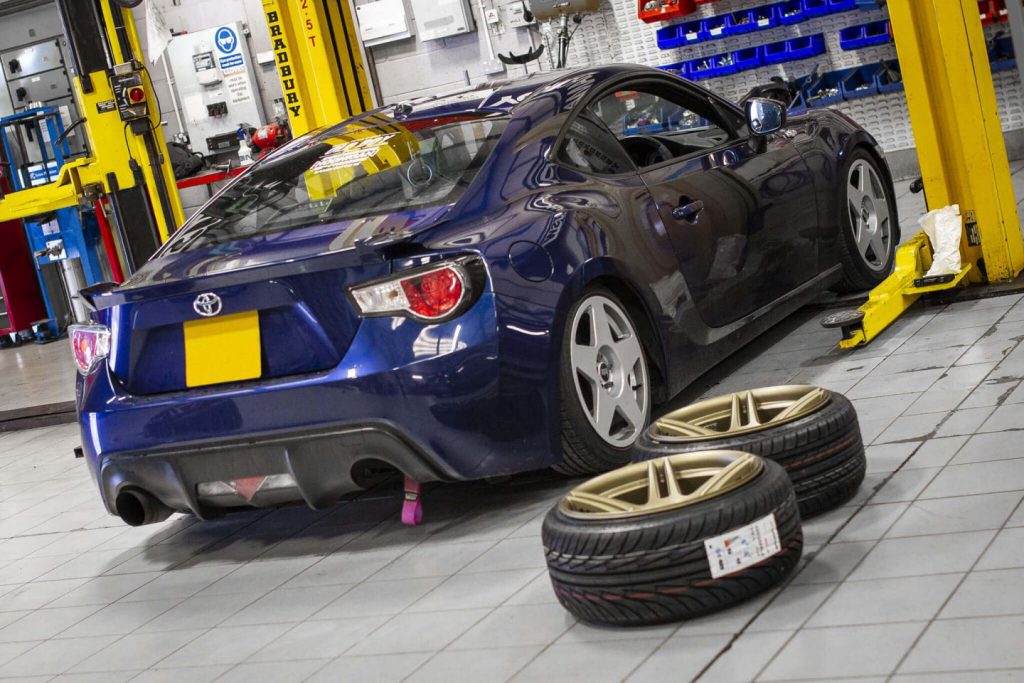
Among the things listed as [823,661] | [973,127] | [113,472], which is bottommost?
[823,661]

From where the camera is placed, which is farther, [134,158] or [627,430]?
[134,158]

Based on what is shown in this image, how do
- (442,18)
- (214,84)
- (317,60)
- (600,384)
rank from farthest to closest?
(214,84)
(442,18)
(317,60)
(600,384)

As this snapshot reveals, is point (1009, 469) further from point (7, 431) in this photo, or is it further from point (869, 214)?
point (7, 431)

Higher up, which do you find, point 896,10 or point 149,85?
point 149,85

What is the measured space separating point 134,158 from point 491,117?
536cm

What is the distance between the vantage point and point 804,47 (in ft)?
34.1

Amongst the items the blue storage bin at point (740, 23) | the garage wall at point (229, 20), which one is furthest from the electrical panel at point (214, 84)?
the blue storage bin at point (740, 23)

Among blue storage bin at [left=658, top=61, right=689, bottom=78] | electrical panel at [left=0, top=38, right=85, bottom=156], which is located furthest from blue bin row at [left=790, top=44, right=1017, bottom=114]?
electrical panel at [left=0, top=38, right=85, bottom=156]

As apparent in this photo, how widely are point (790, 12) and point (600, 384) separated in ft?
22.8

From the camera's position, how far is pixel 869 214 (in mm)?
6121

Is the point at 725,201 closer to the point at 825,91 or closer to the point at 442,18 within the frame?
the point at 825,91

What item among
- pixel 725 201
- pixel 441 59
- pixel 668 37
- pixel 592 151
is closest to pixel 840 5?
pixel 668 37

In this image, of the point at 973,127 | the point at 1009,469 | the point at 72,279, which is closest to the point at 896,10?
the point at 973,127

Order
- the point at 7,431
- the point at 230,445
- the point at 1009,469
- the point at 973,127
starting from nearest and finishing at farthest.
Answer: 1. the point at 1009,469
2. the point at 230,445
3. the point at 973,127
4. the point at 7,431
